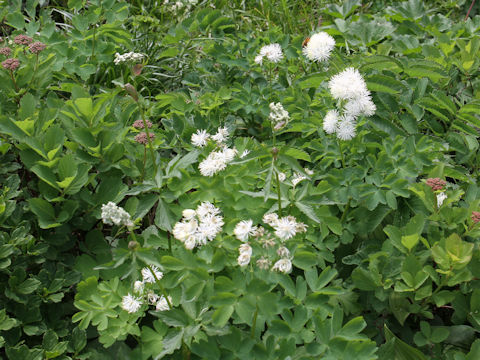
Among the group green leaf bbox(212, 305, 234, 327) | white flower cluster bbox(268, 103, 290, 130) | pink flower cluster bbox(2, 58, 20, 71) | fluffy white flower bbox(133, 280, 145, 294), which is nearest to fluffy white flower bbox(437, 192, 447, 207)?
white flower cluster bbox(268, 103, 290, 130)

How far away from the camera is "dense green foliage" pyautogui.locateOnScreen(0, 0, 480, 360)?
1272 millimetres

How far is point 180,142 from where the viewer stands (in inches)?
77.2

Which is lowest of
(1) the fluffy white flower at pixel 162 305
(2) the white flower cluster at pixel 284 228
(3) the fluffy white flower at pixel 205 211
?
(1) the fluffy white flower at pixel 162 305

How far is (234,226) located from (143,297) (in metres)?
0.32

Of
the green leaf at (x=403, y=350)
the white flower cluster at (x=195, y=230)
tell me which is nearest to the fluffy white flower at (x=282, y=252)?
the white flower cluster at (x=195, y=230)

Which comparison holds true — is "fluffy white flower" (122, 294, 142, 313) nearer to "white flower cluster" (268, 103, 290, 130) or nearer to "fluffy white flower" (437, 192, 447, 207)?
"white flower cluster" (268, 103, 290, 130)

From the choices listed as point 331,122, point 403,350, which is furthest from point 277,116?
point 403,350

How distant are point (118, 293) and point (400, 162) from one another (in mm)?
986

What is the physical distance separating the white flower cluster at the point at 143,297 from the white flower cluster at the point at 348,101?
70 centimetres

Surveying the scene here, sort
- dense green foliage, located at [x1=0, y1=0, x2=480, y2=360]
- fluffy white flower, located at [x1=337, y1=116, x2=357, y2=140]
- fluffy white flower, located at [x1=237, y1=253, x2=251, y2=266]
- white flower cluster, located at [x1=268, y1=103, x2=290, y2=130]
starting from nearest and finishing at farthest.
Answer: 1. fluffy white flower, located at [x1=237, y1=253, x2=251, y2=266]
2. dense green foliage, located at [x1=0, y1=0, x2=480, y2=360]
3. white flower cluster, located at [x1=268, y1=103, x2=290, y2=130]
4. fluffy white flower, located at [x1=337, y1=116, x2=357, y2=140]

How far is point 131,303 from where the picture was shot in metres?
1.35

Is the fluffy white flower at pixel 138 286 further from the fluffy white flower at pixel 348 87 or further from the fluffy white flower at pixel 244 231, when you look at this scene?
the fluffy white flower at pixel 348 87

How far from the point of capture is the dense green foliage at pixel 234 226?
127cm

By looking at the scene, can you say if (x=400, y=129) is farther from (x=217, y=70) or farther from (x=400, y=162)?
(x=217, y=70)
